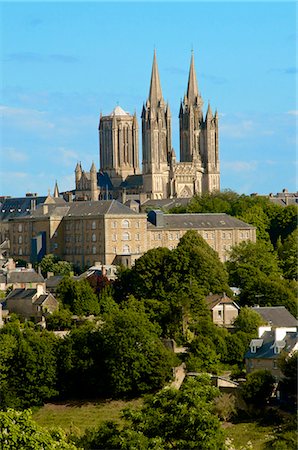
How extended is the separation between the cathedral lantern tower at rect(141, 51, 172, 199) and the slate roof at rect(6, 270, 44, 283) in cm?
5226

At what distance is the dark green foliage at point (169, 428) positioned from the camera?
3456cm

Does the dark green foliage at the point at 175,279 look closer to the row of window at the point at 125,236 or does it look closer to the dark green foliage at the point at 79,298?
the dark green foliage at the point at 79,298

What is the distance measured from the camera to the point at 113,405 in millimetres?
47531

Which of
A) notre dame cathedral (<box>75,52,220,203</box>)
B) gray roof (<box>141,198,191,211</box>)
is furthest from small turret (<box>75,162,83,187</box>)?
gray roof (<box>141,198,191,211</box>)

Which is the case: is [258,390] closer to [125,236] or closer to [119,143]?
[125,236]

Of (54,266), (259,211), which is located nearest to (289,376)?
(54,266)

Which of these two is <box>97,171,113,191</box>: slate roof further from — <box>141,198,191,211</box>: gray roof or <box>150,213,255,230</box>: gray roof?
<box>150,213,255,230</box>: gray roof

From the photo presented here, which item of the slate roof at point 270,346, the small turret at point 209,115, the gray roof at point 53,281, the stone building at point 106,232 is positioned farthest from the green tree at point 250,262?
the small turret at point 209,115

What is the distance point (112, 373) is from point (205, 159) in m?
79.7

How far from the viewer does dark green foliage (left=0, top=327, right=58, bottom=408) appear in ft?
156

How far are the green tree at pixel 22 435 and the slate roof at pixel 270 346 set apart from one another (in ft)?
59.4

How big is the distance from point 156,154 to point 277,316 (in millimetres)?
69339

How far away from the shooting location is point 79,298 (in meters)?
57.2

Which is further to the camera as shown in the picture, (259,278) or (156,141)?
(156,141)
